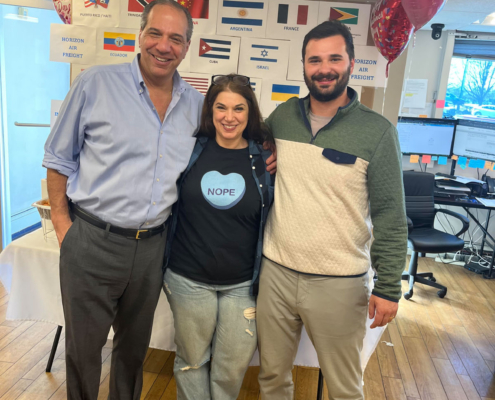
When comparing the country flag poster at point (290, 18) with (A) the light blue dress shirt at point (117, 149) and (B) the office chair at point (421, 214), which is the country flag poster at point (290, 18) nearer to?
(A) the light blue dress shirt at point (117, 149)

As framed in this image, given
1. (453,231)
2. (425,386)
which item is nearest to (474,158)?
(453,231)

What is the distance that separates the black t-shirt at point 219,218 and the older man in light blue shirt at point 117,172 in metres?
0.09

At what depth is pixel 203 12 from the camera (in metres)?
2.49

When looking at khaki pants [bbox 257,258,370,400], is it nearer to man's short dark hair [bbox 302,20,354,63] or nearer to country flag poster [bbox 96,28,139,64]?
man's short dark hair [bbox 302,20,354,63]

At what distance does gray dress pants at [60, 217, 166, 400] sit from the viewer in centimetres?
162

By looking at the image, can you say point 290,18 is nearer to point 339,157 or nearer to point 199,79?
point 199,79

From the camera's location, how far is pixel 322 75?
1.58 m

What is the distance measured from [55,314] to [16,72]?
278 cm

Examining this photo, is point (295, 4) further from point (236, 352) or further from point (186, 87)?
point (236, 352)

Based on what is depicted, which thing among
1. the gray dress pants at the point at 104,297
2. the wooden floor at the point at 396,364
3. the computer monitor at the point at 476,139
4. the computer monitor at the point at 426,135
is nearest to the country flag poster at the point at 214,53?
the gray dress pants at the point at 104,297

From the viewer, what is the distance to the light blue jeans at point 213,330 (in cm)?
169

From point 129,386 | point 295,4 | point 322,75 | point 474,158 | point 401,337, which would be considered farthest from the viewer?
point 474,158

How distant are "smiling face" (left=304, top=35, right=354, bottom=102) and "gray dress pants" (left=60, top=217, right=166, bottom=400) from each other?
841 millimetres

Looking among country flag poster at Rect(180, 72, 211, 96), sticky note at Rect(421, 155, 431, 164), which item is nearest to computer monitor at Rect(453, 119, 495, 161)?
sticky note at Rect(421, 155, 431, 164)
